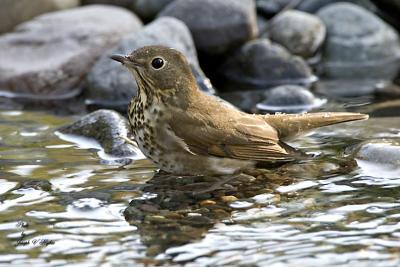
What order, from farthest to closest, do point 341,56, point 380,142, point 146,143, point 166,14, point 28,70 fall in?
1. point 341,56
2. point 166,14
3. point 28,70
4. point 380,142
5. point 146,143

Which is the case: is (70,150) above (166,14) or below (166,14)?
below

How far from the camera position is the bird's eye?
5.94 meters

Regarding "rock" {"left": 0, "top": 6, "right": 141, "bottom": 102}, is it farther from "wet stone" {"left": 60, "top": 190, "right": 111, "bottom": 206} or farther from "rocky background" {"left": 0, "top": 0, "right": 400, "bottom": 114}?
"wet stone" {"left": 60, "top": 190, "right": 111, "bottom": 206}

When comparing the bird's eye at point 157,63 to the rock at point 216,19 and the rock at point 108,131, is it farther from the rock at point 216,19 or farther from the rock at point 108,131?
the rock at point 216,19

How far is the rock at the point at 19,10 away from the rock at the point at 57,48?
40 centimetres

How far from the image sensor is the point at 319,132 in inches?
296

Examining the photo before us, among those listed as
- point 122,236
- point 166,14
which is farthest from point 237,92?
point 122,236

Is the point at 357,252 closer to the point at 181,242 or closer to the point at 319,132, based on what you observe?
the point at 181,242

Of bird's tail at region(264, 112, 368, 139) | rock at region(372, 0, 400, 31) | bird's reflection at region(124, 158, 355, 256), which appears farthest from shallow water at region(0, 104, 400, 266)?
rock at region(372, 0, 400, 31)

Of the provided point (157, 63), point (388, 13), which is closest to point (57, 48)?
point (157, 63)

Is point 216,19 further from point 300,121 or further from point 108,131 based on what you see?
point 300,121

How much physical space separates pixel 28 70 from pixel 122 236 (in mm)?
5415

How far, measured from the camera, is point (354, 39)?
1188cm

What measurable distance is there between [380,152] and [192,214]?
181cm
